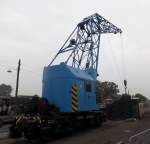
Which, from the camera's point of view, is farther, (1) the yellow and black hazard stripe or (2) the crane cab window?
(2) the crane cab window

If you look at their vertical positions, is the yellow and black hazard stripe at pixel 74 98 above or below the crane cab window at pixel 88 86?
below

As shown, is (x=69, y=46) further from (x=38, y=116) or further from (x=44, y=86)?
(x=38, y=116)

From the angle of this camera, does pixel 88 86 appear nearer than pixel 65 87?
No

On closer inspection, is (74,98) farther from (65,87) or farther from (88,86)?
(88,86)

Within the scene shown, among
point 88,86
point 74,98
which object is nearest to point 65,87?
point 74,98

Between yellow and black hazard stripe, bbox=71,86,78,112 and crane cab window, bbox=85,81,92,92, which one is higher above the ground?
crane cab window, bbox=85,81,92,92

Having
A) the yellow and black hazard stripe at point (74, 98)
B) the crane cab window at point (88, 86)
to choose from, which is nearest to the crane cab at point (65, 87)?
the yellow and black hazard stripe at point (74, 98)

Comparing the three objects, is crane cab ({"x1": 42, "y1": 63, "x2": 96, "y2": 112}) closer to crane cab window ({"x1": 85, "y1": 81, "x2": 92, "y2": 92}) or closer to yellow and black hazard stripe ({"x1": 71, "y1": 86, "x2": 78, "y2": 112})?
yellow and black hazard stripe ({"x1": 71, "y1": 86, "x2": 78, "y2": 112})

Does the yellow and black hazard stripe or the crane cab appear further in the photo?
the yellow and black hazard stripe

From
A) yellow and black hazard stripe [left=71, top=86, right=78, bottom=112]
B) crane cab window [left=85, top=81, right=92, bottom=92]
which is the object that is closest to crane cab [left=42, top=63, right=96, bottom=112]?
yellow and black hazard stripe [left=71, top=86, right=78, bottom=112]

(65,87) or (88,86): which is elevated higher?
(88,86)

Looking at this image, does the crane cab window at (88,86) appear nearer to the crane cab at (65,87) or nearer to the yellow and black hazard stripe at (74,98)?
the crane cab at (65,87)

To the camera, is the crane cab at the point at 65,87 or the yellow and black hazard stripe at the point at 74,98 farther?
the yellow and black hazard stripe at the point at 74,98

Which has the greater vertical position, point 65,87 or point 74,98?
point 65,87
